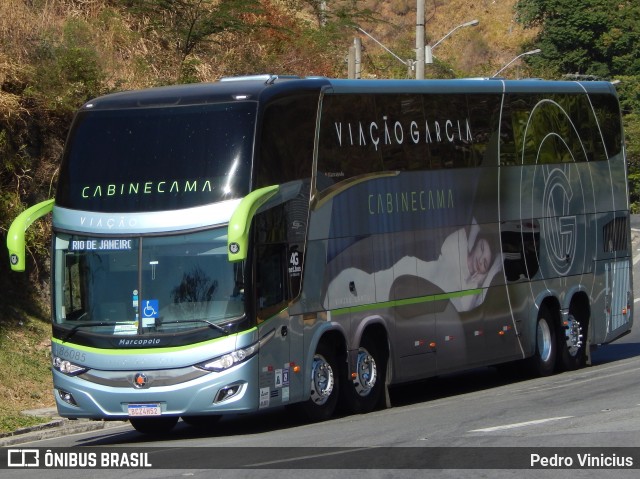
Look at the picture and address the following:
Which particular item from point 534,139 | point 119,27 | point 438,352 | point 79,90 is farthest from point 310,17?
point 438,352

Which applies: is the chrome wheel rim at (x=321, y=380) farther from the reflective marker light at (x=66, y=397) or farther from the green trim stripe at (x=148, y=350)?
the reflective marker light at (x=66, y=397)

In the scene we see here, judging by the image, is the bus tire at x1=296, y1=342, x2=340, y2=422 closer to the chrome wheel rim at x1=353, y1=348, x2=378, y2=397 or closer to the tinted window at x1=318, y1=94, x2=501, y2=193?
the chrome wheel rim at x1=353, y1=348, x2=378, y2=397

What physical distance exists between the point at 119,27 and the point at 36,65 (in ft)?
20.0

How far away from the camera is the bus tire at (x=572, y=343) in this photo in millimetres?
22500

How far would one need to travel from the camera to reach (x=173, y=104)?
1515 centimetres

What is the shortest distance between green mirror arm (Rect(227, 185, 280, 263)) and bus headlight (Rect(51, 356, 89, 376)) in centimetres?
239

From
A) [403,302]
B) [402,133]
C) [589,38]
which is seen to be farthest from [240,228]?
[589,38]

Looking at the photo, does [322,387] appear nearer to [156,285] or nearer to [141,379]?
[141,379]

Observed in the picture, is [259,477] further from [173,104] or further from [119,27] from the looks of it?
[119,27]

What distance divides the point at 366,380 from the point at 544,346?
6090 mm

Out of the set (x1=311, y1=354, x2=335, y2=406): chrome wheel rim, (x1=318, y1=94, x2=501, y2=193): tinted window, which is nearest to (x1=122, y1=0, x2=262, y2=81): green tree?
(x1=318, y1=94, x2=501, y2=193): tinted window

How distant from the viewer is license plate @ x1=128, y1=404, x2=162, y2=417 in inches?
559

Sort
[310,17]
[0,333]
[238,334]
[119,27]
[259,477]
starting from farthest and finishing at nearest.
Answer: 1. [310,17]
2. [119,27]
3. [0,333]
4. [238,334]
5. [259,477]

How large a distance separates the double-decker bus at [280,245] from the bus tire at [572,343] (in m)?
1.92
